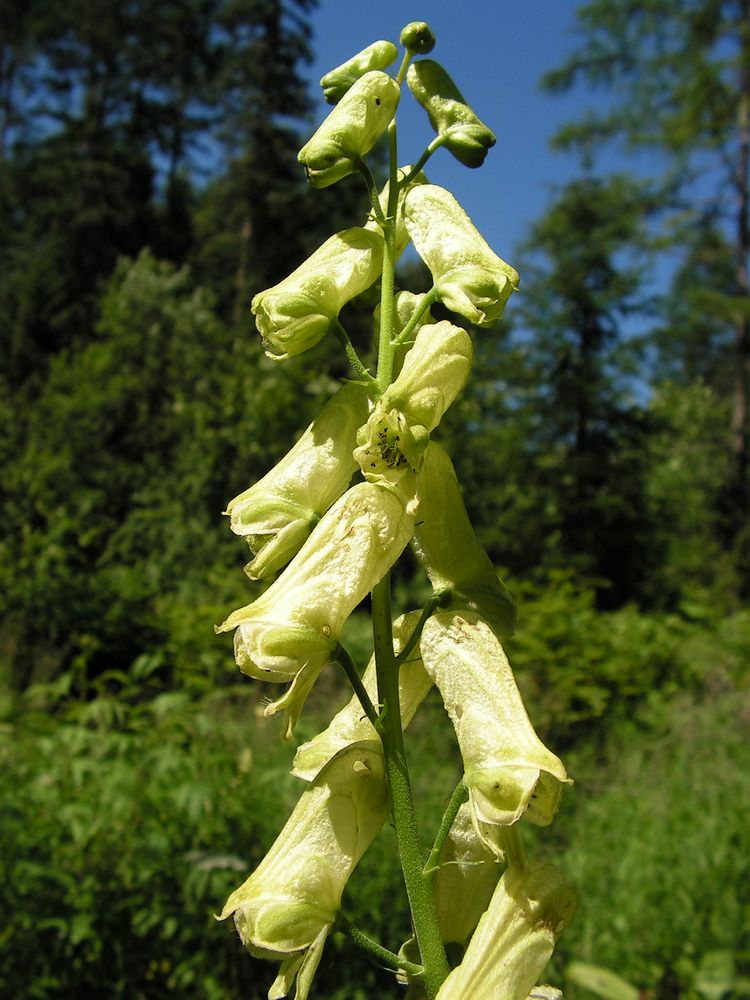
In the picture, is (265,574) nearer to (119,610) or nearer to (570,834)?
(570,834)

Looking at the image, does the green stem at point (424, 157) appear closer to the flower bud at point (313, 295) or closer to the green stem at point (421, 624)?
the flower bud at point (313, 295)

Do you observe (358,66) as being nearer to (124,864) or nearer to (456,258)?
(456,258)

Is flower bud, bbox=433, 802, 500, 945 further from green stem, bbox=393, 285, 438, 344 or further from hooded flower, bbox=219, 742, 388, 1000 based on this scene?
green stem, bbox=393, 285, 438, 344

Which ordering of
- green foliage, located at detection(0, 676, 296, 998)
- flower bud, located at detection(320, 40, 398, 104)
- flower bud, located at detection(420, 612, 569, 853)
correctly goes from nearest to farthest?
1. flower bud, located at detection(420, 612, 569, 853)
2. flower bud, located at detection(320, 40, 398, 104)
3. green foliage, located at detection(0, 676, 296, 998)

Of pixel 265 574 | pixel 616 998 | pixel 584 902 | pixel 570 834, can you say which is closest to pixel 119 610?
pixel 570 834

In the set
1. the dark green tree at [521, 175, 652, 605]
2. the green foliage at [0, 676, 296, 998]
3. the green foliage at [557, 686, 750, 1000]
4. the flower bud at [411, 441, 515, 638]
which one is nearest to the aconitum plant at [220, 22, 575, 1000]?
the flower bud at [411, 441, 515, 638]

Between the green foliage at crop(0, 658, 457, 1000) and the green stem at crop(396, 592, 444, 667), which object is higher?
the green stem at crop(396, 592, 444, 667)
